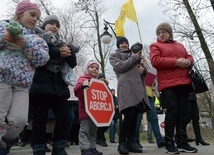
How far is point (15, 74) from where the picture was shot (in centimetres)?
277

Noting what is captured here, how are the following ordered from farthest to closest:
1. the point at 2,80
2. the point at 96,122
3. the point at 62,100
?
the point at 96,122 → the point at 62,100 → the point at 2,80

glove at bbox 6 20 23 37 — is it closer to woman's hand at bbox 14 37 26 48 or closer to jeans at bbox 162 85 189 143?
woman's hand at bbox 14 37 26 48

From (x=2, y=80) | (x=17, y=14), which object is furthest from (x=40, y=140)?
(x=17, y=14)

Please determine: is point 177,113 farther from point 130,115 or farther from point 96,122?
point 96,122

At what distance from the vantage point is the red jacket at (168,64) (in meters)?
4.16

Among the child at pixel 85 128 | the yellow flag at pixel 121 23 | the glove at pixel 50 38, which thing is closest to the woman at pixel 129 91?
the child at pixel 85 128

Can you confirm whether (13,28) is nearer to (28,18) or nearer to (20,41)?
(20,41)

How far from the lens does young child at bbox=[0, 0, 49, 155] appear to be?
2682 mm

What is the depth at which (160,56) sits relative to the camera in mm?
4340

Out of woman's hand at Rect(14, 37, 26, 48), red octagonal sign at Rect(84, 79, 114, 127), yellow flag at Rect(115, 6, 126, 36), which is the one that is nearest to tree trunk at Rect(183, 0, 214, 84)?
yellow flag at Rect(115, 6, 126, 36)

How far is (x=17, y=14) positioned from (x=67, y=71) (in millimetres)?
851

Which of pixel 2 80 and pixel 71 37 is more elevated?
pixel 71 37

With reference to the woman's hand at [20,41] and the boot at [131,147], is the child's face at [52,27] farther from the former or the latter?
the boot at [131,147]

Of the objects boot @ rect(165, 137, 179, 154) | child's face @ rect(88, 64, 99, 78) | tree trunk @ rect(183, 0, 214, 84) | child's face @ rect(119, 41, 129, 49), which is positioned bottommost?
boot @ rect(165, 137, 179, 154)
